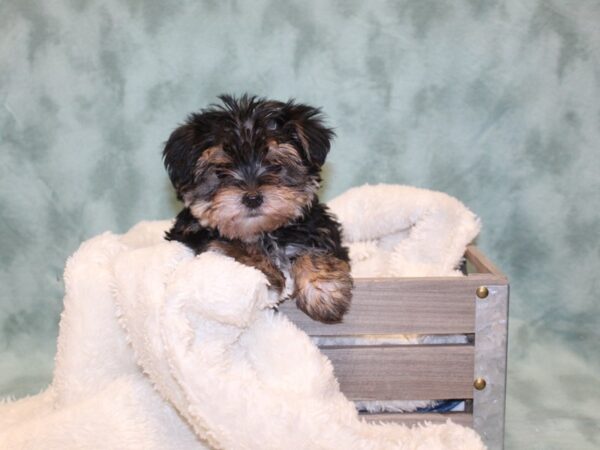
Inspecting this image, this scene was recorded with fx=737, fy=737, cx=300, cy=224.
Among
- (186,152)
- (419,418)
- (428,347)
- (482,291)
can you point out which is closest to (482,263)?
(482,291)

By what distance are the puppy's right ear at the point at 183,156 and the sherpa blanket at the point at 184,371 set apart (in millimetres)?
265

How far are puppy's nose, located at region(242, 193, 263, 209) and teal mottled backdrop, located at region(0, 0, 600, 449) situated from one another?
1838 millimetres

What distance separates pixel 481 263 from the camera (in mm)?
3148

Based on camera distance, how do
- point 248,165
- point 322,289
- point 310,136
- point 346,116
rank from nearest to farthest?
1. point 322,289
2. point 248,165
3. point 310,136
4. point 346,116

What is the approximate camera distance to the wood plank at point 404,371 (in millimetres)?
2799

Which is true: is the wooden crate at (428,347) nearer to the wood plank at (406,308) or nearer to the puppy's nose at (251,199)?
the wood plank at (406,308)

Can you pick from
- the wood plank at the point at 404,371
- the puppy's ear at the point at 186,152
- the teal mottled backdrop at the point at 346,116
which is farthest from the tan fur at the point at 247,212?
the teal mottled backdrop at the point at 346,116

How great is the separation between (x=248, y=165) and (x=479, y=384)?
1210 mm

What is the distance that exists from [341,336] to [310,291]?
0.87 feet

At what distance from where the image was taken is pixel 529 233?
14.7 feet

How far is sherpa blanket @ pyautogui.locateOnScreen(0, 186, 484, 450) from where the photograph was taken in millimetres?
2439

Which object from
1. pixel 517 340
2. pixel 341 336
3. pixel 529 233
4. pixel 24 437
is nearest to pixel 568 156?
pixel 529 233

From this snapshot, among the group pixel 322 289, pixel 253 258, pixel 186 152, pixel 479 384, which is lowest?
pixel 479 384

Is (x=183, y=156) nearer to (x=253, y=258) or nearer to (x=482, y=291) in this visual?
(x=253, y=258)
